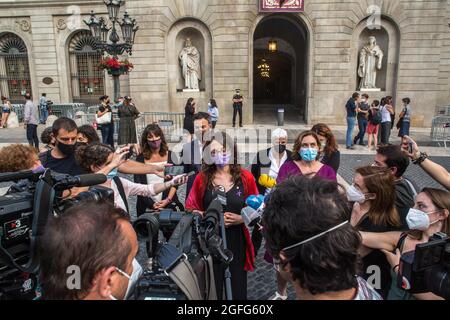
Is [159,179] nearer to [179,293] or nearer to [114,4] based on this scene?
[179,293]

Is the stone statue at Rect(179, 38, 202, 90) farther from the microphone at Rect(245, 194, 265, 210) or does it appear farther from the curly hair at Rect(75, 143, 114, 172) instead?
the microphone at Rect(245, 194, 265, 210)

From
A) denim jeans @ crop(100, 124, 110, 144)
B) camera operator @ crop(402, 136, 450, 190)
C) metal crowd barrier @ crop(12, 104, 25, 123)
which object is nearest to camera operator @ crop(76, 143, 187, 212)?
camera operator @ crop(402, 136, 450, 190)

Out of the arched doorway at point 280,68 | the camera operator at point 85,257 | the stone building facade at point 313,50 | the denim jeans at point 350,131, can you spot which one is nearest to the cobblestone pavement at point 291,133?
the denim jeans at point 350,131

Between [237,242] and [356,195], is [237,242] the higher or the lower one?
the lower one

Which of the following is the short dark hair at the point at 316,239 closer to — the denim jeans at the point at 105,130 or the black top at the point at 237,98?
the denim jeans at the point at 105,130

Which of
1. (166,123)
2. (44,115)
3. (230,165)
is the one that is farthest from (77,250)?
(44,115)

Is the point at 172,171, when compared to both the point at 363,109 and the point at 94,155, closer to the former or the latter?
the point at 94,155

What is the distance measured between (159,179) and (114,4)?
8.32 m

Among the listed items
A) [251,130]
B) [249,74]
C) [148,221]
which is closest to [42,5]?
[249,74]

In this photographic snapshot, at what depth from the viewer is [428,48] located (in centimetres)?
1709

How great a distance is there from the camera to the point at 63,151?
12.7ft

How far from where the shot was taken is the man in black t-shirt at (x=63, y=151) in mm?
3773

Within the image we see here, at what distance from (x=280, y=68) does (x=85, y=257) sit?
31.2m

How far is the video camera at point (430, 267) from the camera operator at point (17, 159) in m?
2.82
